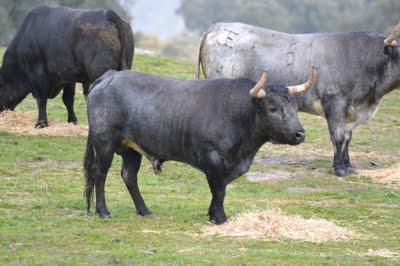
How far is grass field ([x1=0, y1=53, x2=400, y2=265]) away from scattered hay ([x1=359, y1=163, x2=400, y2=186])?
221 millimetres

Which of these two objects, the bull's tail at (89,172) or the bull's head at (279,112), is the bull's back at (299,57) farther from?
the bull's head at (279,112)

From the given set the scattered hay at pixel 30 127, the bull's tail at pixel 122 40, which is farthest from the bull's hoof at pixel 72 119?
the bull's tail at pixel 122 40

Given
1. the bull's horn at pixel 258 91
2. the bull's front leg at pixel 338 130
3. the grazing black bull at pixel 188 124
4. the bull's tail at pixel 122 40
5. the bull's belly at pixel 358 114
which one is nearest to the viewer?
the bull's horn at pixel 258 91

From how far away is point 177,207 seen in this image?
44.4ft

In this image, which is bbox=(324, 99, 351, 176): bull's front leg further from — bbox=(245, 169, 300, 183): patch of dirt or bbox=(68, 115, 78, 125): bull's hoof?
bbox=(68, 115, 78, 125): bull's hoof

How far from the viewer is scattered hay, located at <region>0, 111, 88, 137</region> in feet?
64.1

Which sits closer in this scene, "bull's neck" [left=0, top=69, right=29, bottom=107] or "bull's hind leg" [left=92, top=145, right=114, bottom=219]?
"bull's hind leg" [left=92, top=145, right=114, bottom=219]

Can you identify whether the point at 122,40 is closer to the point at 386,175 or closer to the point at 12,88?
the point at 12,88

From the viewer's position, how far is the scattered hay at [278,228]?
37.7ft

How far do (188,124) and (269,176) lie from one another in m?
4.79

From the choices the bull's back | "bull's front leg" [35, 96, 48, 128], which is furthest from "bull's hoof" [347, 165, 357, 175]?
"bull's front leg" [35, 96, 48, 128]

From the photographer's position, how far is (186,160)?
40.5 ft

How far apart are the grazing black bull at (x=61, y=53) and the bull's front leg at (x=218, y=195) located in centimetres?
686

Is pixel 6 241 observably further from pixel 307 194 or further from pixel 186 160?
pixel 307 194
